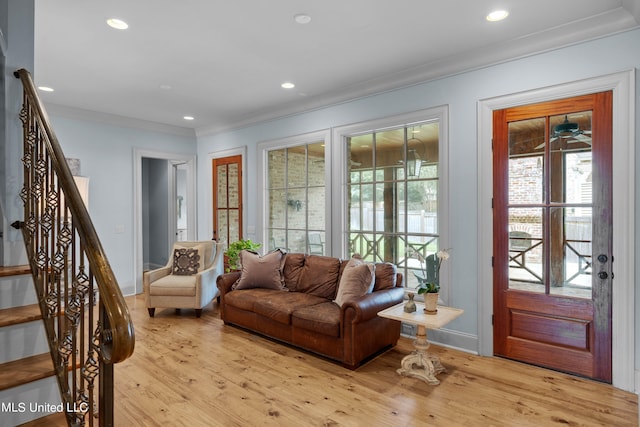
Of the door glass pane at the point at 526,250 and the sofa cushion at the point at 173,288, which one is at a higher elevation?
the door glass pane at the point at 526,250

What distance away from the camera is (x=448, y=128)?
3.59m

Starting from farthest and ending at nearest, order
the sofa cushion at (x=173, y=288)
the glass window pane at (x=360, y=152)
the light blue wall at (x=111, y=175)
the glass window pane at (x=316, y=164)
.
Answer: the light blue wall at (x=111, y=175), the glass window pane at (x=316, y=164), the sofa cushion at (x=173, y=288), the glass window pane at (x=360, y=152)

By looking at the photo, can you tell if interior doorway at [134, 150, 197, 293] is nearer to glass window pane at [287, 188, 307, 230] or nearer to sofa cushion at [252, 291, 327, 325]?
glass window pane at [287, 188, 307, 230]

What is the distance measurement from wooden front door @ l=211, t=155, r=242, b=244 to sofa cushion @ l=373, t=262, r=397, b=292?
2.88m

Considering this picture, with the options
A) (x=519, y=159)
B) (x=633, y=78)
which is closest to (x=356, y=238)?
(x=519, y=159)

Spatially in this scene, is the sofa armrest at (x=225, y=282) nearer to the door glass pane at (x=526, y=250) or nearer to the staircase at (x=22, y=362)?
the staircase at (x=22, y=362)

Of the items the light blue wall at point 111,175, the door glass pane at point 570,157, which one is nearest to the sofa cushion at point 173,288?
the light blue wall at point 111,175

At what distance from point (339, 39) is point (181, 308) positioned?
365cm

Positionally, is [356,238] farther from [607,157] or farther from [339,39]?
[607,157]

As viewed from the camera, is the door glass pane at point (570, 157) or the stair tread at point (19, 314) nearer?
the stair tread at point (19, 314)

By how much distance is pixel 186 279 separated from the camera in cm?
469

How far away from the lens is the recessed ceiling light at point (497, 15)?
2656 millimetres

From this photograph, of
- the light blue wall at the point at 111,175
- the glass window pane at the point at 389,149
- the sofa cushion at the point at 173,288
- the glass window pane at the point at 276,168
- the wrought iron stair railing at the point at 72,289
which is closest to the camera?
the wrought iron stair railing at the point at 72,289

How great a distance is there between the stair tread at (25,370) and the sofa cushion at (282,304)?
6.59 feet
